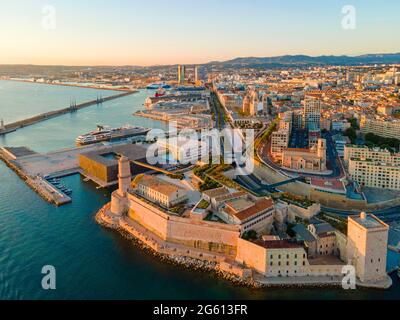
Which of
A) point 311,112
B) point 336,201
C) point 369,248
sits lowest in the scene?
point 336,201

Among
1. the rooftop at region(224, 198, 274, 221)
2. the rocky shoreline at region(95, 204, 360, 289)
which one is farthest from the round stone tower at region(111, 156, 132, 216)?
the rooftop at region(224, 198, 274, 221)

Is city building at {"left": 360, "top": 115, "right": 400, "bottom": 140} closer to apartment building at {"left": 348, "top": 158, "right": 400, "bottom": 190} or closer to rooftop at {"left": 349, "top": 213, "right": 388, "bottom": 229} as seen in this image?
apartment building at {"left": 348, "top": 158, "right": 400, "bottom": 190}

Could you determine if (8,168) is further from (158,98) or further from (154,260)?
(158,98)

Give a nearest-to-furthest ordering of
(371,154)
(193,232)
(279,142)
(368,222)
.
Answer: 1. (368,222)
2. (193,232)
3. (371,154)
4. (279,142)

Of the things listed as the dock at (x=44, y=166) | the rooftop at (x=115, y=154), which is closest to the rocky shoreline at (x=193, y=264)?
the dock at (x=44, y=166)

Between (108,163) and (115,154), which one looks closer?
(108,163)

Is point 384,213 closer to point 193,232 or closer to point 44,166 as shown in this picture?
point 193,232

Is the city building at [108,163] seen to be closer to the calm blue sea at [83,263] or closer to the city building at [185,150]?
the calm blue sea at [83,263]

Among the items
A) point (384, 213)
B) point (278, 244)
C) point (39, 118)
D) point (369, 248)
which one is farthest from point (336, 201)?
point (39, 118)
